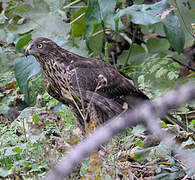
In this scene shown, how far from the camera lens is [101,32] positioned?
7.24 metres

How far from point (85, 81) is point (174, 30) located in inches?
61.9

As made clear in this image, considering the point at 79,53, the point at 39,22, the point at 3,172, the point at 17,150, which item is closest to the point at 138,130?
the point at 17,150

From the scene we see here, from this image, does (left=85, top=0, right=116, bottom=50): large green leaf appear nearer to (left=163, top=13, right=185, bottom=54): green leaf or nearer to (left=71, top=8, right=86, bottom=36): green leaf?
(left=163, top=13, right=185, bottom=54): green leaf

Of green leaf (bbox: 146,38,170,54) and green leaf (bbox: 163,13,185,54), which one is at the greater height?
green leaf (bbox: 163,13,185,54)

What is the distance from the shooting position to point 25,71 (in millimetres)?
6383

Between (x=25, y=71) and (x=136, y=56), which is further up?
(x=25, y=71)

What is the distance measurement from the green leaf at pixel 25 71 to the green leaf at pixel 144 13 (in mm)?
1351

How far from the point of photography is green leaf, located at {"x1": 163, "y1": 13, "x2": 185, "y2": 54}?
615cm

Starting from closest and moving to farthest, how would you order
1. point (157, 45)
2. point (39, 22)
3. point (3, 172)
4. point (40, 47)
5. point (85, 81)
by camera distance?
Answer: point (3, 172) < point (85, 81) < point (40, 47) < point (39, 22) < point (157, 45)

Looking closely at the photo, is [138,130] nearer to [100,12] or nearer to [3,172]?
[3,172]

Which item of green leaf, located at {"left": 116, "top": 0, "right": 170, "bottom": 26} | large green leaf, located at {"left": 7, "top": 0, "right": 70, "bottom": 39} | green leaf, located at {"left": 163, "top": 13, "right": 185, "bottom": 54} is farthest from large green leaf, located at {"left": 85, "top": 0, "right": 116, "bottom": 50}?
large green leaf, located at {"left": 7, "top": 0, "right": 70, "bottom": 39}

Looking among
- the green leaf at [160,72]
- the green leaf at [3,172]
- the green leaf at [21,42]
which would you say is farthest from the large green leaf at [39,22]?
the green leaf at [3,172]

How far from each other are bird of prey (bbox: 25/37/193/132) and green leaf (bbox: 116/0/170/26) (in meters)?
0.64

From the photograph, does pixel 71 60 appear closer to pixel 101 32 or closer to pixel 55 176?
pixel 101 32
